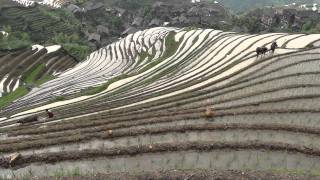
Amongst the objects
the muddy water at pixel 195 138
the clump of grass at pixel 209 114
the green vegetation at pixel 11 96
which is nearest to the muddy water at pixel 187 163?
the muddy water at pixel 195 138

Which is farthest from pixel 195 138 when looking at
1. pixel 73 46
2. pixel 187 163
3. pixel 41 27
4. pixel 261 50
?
pixel 41 27

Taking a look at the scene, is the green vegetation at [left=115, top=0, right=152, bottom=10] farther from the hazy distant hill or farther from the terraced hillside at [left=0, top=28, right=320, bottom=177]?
the terraced hillside at [left=0, top=28, right=320, bottom=177]

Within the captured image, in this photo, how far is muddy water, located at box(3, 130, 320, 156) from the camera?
486 inches

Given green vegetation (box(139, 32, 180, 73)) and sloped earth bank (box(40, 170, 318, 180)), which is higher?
green vegetation (box(139, 32, 180, 73))

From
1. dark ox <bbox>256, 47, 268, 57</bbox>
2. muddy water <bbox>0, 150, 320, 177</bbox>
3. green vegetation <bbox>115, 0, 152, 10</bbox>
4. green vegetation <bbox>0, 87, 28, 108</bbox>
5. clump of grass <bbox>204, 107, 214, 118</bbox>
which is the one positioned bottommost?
green vegetation <bbox>0, 87, 28, 108</bbox>

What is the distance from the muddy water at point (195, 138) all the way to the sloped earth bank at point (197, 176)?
291 cm

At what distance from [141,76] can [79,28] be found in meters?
55.7

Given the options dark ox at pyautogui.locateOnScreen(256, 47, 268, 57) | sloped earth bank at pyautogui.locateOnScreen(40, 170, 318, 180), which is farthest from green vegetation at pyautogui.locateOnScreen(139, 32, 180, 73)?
sloped earth bank at pyautogui.locateOnScreen(40, 170, 318, 180)

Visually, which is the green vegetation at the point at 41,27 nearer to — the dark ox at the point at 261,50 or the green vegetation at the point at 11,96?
the green vegetation at the point at 11,96

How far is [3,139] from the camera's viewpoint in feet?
49.9

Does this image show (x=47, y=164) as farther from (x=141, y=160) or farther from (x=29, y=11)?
(x=29, y=11)

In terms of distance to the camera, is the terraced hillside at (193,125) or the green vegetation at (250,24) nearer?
the terraced hillside at (193,125)

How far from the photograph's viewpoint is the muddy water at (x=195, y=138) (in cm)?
1234

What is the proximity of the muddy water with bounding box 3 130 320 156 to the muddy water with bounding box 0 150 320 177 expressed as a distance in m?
1.04
